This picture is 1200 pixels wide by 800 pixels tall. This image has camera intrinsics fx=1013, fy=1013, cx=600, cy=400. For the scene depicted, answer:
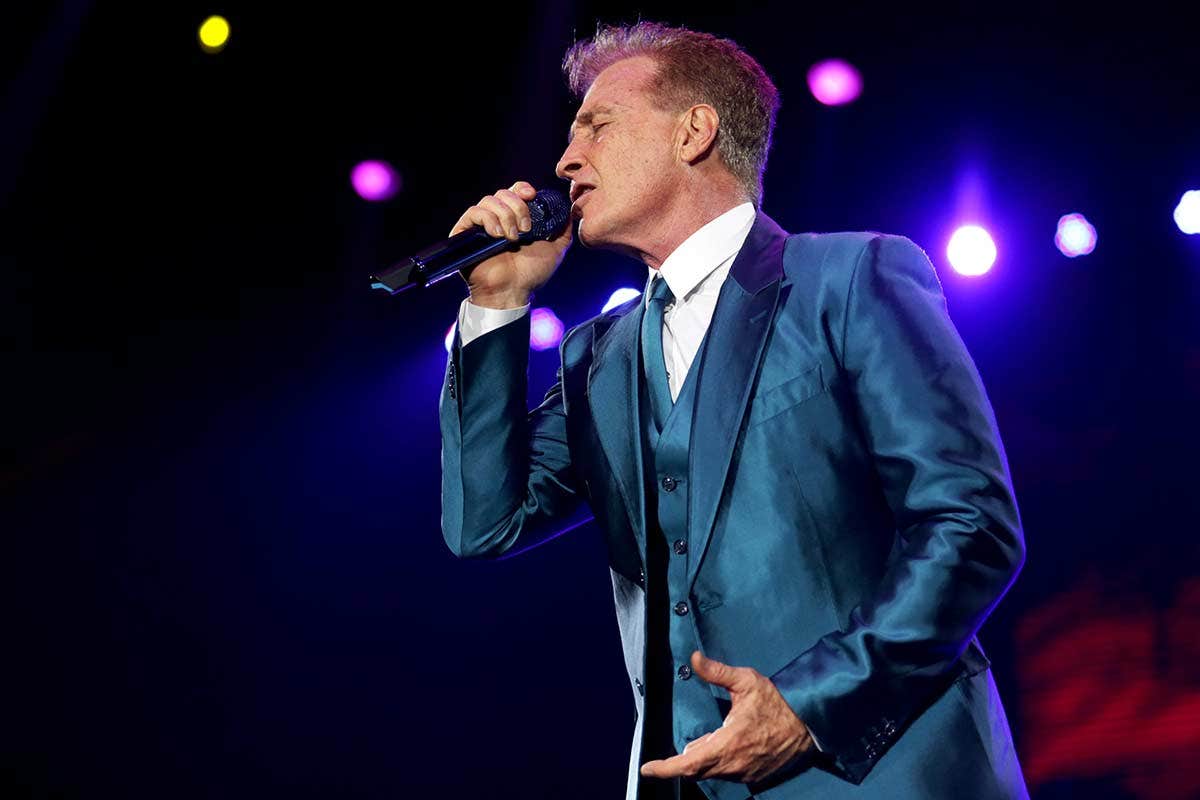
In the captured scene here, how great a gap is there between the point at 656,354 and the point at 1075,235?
107 inches

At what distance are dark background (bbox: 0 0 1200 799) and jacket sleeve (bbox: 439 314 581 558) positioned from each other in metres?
2.37

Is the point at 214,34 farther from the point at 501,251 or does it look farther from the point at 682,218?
the point at 682,218

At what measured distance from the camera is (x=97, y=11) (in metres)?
3.60

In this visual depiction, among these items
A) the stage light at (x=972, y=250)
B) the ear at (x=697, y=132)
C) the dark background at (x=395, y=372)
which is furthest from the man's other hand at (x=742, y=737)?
the stage light at (x=972, y=250)

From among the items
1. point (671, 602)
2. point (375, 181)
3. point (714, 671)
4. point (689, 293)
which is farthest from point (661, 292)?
point (375, 181)

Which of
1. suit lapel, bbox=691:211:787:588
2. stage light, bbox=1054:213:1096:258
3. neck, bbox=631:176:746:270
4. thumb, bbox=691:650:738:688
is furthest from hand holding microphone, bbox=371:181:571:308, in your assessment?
stage light, bbox=1054:213:1096:258

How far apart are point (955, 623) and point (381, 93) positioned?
3405 mm

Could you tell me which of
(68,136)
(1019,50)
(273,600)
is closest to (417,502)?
(273,600)

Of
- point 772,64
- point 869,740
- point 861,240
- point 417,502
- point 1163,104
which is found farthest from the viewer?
point 417,502

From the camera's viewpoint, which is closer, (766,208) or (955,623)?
(955,623)

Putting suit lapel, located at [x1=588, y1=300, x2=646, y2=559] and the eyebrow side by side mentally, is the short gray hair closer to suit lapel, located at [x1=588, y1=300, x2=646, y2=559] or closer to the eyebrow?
the eyebrow

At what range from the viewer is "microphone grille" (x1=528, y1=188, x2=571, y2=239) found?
A: 6.01 feet

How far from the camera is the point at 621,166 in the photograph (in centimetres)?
184

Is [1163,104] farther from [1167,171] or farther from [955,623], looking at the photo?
[955,623]
